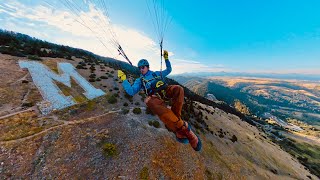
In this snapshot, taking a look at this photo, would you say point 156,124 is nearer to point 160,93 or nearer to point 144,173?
point 144,173

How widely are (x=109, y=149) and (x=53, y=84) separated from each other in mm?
16973

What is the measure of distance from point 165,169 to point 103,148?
6.68m

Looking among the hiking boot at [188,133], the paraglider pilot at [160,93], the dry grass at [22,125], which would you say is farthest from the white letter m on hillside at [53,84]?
the hiking boot at [188,133]

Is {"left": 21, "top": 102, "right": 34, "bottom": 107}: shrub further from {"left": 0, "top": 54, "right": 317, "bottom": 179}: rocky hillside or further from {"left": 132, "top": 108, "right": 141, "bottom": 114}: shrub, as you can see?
{"left": 132, "top": 108, "right": 141, "bottom": 114}: shrub

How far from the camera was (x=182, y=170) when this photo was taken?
18438 mm

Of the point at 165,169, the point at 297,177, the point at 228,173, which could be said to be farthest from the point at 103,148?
the point at 297,177

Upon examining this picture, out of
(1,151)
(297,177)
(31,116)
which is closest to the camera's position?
(1,151)

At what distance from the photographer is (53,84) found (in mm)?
26766

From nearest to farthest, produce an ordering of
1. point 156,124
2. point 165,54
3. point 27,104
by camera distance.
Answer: point 165,54 → point 27,104 → point 156,124

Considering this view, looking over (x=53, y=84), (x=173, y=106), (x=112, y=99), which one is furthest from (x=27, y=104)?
(x=173, y=106)

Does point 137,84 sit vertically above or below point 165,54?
below

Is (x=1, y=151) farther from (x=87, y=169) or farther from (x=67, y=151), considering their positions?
(x=87, y=169)

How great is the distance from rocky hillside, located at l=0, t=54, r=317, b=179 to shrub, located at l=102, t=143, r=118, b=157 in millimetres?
47

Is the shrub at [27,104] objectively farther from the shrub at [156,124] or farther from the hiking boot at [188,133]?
the hiking boot at [188,133]
